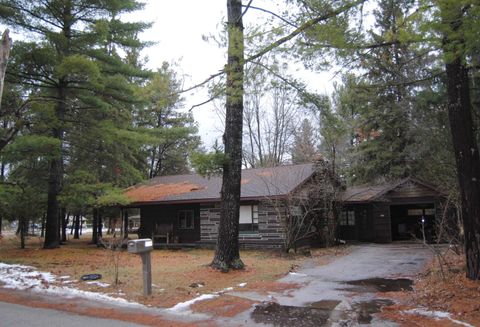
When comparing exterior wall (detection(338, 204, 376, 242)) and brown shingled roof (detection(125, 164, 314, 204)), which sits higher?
brown shingled roof (detection(125, 164, 314, 204))

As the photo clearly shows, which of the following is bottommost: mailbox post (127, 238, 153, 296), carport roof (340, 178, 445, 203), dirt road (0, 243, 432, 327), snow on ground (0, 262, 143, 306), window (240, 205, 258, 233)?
dirt road (0, 243, 432, 327)

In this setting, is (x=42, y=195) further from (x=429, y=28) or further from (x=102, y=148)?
(x=429, y=28)

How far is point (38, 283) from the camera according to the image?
35.1ft

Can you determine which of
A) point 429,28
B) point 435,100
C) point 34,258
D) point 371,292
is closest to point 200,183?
point 34,258

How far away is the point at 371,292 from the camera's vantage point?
9.44 m

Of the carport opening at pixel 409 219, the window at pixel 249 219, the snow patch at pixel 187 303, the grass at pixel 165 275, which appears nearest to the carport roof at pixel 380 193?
the carport opening at pixel 409 219

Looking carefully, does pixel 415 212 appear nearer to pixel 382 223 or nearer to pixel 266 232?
pixel 382 223

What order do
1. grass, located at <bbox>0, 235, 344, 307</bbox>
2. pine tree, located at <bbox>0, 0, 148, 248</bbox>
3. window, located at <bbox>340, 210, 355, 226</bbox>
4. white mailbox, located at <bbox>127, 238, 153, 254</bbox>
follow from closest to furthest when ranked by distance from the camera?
1. white mailbox, located at <bbox>127, 238, 153, 254</bbox>
2. grass, located at <bbox>0, 235, 344, 307</bbox>
3. pine tree, located at <bbox>0, 0, 148, 248</bbox>
4. window, located at <bbox>340, 210, 355, 226</bbox>

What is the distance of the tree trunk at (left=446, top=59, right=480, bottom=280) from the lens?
852 cm

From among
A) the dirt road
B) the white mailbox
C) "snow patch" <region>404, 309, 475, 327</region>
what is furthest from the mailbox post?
"snow patch" <region>404, 309, 475, 327</region>

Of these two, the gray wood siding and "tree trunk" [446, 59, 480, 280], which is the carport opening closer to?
the gray wood siding

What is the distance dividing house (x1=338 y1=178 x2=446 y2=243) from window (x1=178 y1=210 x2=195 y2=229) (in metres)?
8.05

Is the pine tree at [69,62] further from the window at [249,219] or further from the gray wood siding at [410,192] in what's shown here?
the gray wood siding at [410,192]

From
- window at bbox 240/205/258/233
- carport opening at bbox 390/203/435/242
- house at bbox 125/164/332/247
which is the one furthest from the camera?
carport opening at bbox 390/203/435/242
